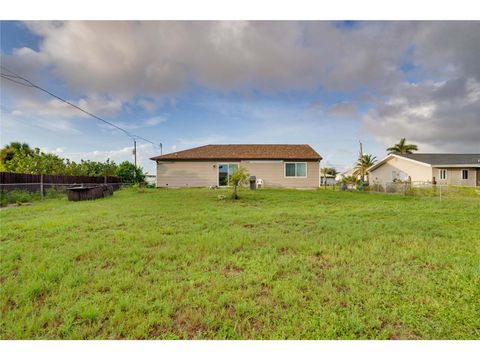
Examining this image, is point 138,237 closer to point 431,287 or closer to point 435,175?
point 431,287

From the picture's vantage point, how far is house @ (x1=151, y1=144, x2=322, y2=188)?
55.0ft

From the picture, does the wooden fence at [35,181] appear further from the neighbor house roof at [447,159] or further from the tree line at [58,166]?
the neighbor house roof at [447,159]

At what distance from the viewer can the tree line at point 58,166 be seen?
13.5 metres

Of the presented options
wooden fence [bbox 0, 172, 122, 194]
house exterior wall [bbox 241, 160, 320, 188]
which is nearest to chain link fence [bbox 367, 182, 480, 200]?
house exterior wall [bbox 241, 160, 320, 188]

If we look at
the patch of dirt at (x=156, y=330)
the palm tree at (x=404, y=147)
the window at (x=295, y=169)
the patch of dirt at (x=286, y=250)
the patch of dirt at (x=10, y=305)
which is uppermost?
the palm tree at (x=404, y=147)

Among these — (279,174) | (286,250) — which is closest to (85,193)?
(286,250)

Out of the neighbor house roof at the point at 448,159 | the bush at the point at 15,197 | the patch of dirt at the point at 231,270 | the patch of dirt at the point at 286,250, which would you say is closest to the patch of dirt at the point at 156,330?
the patch of dirt at the point at 231,270

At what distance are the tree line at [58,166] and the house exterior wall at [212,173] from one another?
3750mm

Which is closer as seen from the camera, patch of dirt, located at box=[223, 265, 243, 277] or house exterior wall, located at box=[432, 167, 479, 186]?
patch of dirt, located at box=[223, 265, 243, 277]

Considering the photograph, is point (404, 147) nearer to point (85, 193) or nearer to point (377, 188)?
point (377, 188)

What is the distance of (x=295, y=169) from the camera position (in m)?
16.9

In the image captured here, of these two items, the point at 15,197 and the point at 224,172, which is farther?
the point at 224,172

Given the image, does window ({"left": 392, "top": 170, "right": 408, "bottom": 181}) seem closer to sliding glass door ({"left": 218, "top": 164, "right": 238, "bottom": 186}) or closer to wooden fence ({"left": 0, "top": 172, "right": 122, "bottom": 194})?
sliding glass door ({"left": 218, "top": 164, "right": 238, "bottom": 186})

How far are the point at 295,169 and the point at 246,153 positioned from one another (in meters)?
4.01
